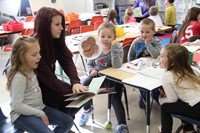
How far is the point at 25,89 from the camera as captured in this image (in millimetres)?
1700

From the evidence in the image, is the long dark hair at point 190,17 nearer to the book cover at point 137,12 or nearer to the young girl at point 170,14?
the young girl at point 170,14

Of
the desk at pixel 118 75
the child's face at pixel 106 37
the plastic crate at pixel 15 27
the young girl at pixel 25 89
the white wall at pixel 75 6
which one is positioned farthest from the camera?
the white wall at pixel 75 6

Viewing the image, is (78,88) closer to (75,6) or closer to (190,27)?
(190,27)

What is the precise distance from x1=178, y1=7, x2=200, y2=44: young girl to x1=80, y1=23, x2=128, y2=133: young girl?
4.65 feet

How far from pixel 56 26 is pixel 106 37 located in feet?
2.32

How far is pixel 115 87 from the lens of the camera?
8.06 feet

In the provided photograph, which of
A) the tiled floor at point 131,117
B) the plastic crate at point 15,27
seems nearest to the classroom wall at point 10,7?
the plastic crate at point 15,27

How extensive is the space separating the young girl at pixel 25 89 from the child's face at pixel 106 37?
0.91 meters

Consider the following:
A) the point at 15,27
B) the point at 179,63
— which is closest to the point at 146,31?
the point at 179,63

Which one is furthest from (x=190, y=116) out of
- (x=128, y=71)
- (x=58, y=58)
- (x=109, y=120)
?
(x=58, y=58)

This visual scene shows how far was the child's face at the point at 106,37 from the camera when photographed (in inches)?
98.3

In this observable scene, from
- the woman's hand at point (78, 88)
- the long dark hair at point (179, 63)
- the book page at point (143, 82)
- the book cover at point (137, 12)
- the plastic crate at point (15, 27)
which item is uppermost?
the book cover at point (137, 12)

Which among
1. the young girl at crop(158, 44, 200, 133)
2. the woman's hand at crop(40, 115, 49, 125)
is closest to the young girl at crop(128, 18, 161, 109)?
the young girl at crop(158, 44, 200, 133)

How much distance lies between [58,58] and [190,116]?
3.84 ft
